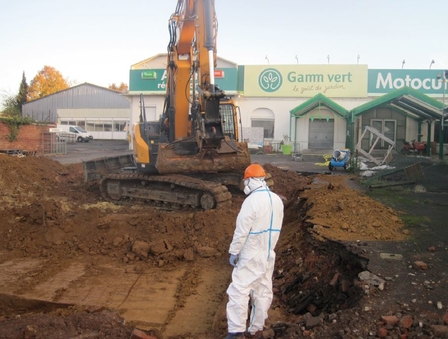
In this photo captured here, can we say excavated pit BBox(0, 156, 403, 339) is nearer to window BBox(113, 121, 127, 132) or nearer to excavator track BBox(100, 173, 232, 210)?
excavator track BBox(100, 173, 232, 210)

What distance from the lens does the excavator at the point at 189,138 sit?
10891mm

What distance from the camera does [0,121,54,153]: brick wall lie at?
2677 centimetres

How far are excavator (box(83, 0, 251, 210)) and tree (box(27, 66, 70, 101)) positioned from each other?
212 feet

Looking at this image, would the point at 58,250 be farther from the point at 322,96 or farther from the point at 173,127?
the point at 322,96

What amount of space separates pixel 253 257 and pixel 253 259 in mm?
23

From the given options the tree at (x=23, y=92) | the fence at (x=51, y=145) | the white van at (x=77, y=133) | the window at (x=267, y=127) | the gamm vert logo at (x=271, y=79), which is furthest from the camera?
the tree at (x=23, y=92)

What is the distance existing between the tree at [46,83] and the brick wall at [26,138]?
45.8m

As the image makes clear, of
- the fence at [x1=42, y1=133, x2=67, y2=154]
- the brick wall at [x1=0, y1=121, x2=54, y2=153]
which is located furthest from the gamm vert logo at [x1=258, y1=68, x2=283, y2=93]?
the brick wall at [x1=0, y1=121, x2=54, y2=153]

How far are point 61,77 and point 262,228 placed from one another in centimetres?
7629

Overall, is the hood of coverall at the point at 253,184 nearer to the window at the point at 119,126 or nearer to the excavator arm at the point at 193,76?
the excavator arm at the point at 193,76

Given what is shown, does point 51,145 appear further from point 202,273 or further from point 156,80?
point 202,273

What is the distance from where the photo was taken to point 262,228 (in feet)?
16.0

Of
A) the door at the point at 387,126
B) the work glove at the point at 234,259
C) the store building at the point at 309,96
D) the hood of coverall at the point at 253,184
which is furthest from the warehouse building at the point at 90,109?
the work glove at the point at 234,259

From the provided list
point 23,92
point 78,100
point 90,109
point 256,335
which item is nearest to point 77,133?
point 90,109
